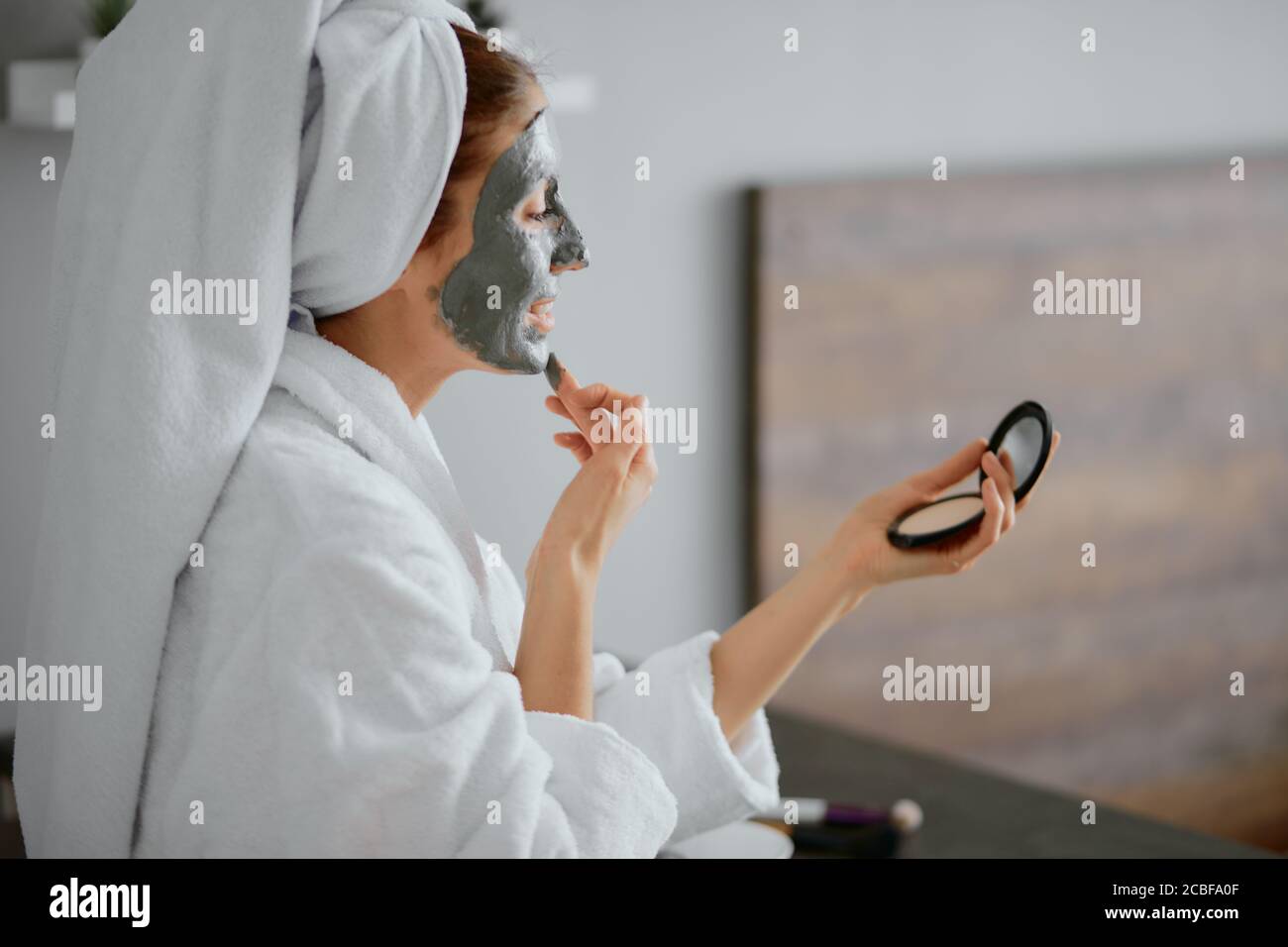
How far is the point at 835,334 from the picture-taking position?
6.34ft

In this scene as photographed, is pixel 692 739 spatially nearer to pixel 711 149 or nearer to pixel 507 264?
pixel 507 264

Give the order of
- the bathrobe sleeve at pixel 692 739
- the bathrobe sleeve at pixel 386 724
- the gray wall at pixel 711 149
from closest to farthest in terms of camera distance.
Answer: the bathrobe sleeve at pixel 386 724, the bathrobe sleeve at pixel 692 739, the gray wall at pixel 711 149

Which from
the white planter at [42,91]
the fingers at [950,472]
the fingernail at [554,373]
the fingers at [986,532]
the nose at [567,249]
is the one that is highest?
the white planter at [42,91]

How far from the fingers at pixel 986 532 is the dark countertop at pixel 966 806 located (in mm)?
309

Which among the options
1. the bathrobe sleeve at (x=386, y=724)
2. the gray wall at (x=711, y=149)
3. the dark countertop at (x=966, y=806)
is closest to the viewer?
the bathrobe sleeve at (x=386, y=724)

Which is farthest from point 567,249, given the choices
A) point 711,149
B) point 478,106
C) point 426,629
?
point 711,149

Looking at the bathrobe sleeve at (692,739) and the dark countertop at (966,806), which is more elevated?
the bathrobe sleeve at (692,739)

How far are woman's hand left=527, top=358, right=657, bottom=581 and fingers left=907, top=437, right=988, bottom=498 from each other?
0.64ft

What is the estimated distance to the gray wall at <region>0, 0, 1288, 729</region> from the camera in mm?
1700

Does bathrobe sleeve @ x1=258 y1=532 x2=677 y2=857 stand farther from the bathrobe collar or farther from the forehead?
the forehead

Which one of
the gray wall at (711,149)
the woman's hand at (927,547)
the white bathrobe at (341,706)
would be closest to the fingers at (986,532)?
the woman's hand at (927,547)

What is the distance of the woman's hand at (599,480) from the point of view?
2.58 ft

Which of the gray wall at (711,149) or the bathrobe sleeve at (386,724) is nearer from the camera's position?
the bathrobe sleeve at (386,724)

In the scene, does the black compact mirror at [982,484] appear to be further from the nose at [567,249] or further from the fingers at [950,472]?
the nose at [567,249]
